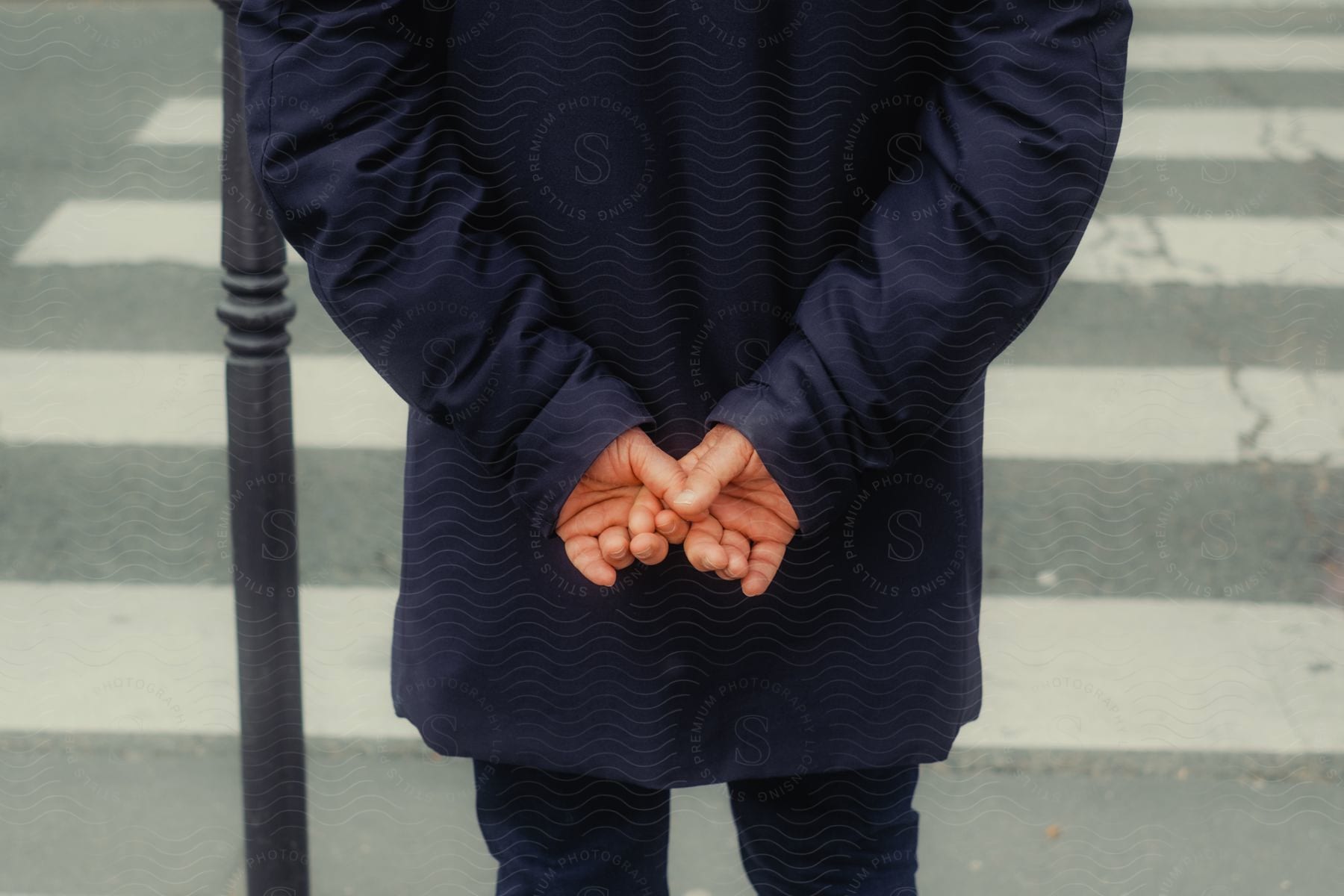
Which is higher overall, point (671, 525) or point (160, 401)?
point (671, 525)

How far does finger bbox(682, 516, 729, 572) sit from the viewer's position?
57.3 inches

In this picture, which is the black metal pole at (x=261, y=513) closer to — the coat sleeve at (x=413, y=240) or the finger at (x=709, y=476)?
the coat sleeve at (x=413, y=240)

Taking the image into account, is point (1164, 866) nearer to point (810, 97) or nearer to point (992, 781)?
point (992, 781)

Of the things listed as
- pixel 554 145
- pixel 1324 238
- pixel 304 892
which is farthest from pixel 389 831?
pixel 1324 238

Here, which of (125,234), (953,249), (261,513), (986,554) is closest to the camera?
(953,249)

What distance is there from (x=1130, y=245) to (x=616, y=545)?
4412 millimetres

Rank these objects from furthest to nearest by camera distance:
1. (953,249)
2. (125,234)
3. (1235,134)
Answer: (1235,134)
(125,234)
(953,249)

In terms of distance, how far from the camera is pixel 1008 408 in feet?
14.1

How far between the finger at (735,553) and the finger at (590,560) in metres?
0.12

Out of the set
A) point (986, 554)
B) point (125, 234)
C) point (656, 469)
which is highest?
point (656, 469)

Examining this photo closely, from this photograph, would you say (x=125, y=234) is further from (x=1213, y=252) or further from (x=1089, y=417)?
(x=1213, y=252)

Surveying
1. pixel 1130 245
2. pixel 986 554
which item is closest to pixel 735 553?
pixel 986 554

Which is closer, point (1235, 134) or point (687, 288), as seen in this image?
point (687, 288)

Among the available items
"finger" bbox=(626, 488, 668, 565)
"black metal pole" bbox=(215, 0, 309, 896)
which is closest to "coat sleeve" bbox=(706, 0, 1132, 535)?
"finger" bbox=(626, 488, 668, 565)
